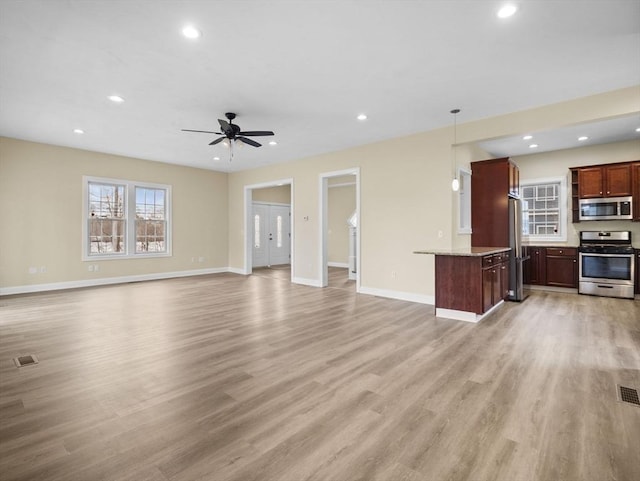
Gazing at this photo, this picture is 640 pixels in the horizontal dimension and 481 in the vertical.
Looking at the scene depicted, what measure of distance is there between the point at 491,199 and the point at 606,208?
7.81ft

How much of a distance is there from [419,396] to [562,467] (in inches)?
35.7

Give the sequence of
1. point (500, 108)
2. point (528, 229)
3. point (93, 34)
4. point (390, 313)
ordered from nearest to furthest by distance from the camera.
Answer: point (93, 34)
point (500, 108)
point (390, 313)
point (528, 229)

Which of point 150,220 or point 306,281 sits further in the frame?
point 150,220

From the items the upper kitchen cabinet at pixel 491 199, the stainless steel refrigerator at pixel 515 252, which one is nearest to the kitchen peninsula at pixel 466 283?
the stainless steel refrigerator at pixel 515 252

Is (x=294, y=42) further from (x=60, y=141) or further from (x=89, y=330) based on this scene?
(x=60, y=141)

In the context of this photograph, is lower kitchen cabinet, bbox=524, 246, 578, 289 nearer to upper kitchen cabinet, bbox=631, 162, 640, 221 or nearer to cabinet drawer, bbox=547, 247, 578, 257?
cabinet drawer, bbox=547, 247, 578, 257

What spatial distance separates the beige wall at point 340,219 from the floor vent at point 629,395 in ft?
27.8

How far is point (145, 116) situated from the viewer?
4.99m

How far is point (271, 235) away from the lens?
11242 millimetres

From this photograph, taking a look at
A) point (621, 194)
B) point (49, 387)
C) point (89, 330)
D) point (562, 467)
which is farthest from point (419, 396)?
point (621, 194)

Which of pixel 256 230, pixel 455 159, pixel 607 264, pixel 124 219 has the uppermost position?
pixel 455 159

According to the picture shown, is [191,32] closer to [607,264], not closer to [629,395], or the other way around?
[629,395]

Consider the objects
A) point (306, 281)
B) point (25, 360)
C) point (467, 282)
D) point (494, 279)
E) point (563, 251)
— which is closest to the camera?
point (25, 360)

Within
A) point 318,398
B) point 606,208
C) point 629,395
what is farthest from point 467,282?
point 606,208
